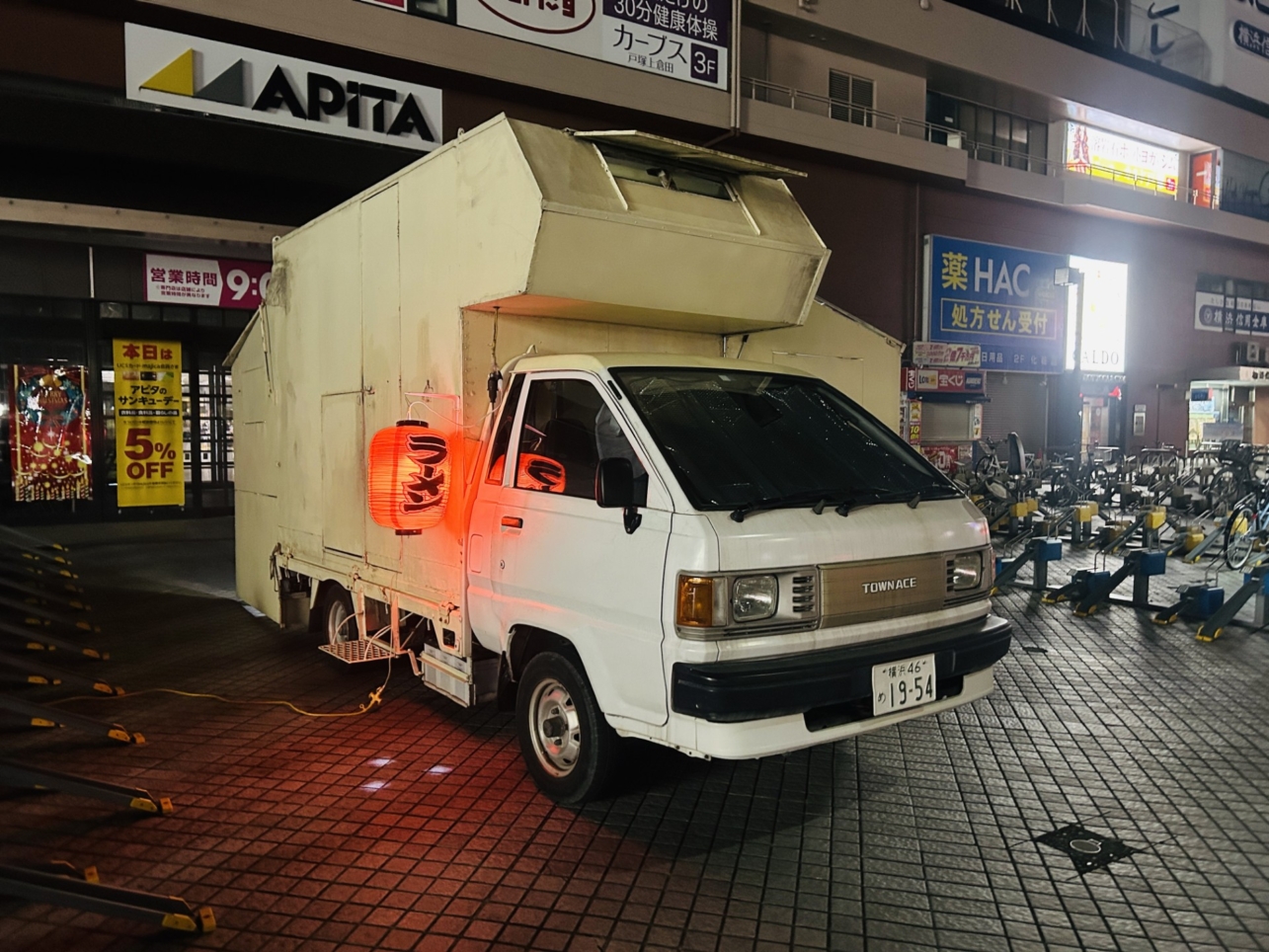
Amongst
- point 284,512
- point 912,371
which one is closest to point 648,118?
point 912,371

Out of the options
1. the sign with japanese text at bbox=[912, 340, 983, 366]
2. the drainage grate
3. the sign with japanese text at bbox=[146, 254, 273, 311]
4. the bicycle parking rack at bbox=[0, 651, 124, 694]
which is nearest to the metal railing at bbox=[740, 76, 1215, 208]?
the sign with japanese text at bbox=[912, 340, 983, 366]

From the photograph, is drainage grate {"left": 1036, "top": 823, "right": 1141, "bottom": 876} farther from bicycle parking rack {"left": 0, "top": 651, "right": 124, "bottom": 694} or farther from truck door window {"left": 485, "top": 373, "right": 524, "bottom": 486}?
bicycle parking rack {"left": 0, "top": 651, "right": 124, "bottom": 694}

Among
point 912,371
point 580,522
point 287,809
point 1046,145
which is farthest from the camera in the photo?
point 1046,145

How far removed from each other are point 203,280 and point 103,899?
13069 mm

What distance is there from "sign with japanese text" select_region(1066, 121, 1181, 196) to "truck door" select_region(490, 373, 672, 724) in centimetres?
2162

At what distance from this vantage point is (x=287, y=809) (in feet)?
13.6

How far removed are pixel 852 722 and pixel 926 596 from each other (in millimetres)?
713

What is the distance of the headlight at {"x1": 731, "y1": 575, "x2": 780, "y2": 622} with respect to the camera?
3.38 m

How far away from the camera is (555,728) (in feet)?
13.7

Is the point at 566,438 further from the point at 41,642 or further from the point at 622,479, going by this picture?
the point at 41,642

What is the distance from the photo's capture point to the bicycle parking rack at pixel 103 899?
9.51 ft

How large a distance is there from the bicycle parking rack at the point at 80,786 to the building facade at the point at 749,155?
6.93 metres

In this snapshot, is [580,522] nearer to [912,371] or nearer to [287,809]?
[287,809]

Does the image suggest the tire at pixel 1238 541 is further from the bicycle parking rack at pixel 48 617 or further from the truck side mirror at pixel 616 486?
the bicycle parking rack at pixel 48 617
